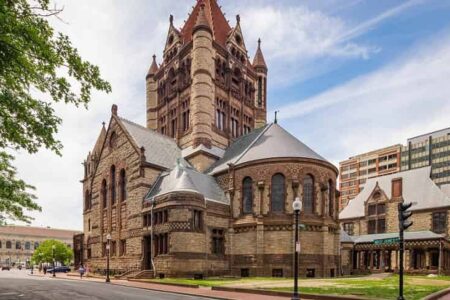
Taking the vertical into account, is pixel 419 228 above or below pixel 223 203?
below

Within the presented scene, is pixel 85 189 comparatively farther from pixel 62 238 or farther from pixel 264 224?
pixel 62 238

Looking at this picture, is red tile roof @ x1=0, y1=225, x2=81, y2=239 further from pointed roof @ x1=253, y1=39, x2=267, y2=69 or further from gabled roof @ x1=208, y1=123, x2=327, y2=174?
gabled roof @ x1=208, y1=123, x2=327, y2=174

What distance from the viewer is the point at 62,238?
13350 centimetres

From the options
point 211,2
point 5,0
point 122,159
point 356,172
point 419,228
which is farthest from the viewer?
point 356,172

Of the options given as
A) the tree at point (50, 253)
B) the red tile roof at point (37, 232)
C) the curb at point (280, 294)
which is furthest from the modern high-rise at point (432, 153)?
the curb at point (280, 294)

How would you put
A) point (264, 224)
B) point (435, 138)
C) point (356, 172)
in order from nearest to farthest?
point (264, 224), point (435, 138), point (356, 172)

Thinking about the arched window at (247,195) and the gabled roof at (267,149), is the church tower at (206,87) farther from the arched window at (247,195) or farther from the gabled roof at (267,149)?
the arched window at (247,195)

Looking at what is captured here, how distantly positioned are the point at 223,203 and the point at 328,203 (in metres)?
10.3

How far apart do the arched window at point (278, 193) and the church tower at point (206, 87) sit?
10.8 meters

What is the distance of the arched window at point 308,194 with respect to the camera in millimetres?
36750

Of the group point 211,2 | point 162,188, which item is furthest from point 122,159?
point 211,2

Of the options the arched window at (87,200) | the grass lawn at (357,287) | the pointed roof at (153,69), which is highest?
the pointed roof at (153,69)

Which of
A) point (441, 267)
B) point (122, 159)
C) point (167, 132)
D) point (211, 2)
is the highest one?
point (211, 2)

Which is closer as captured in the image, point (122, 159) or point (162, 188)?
point (162, 188)
